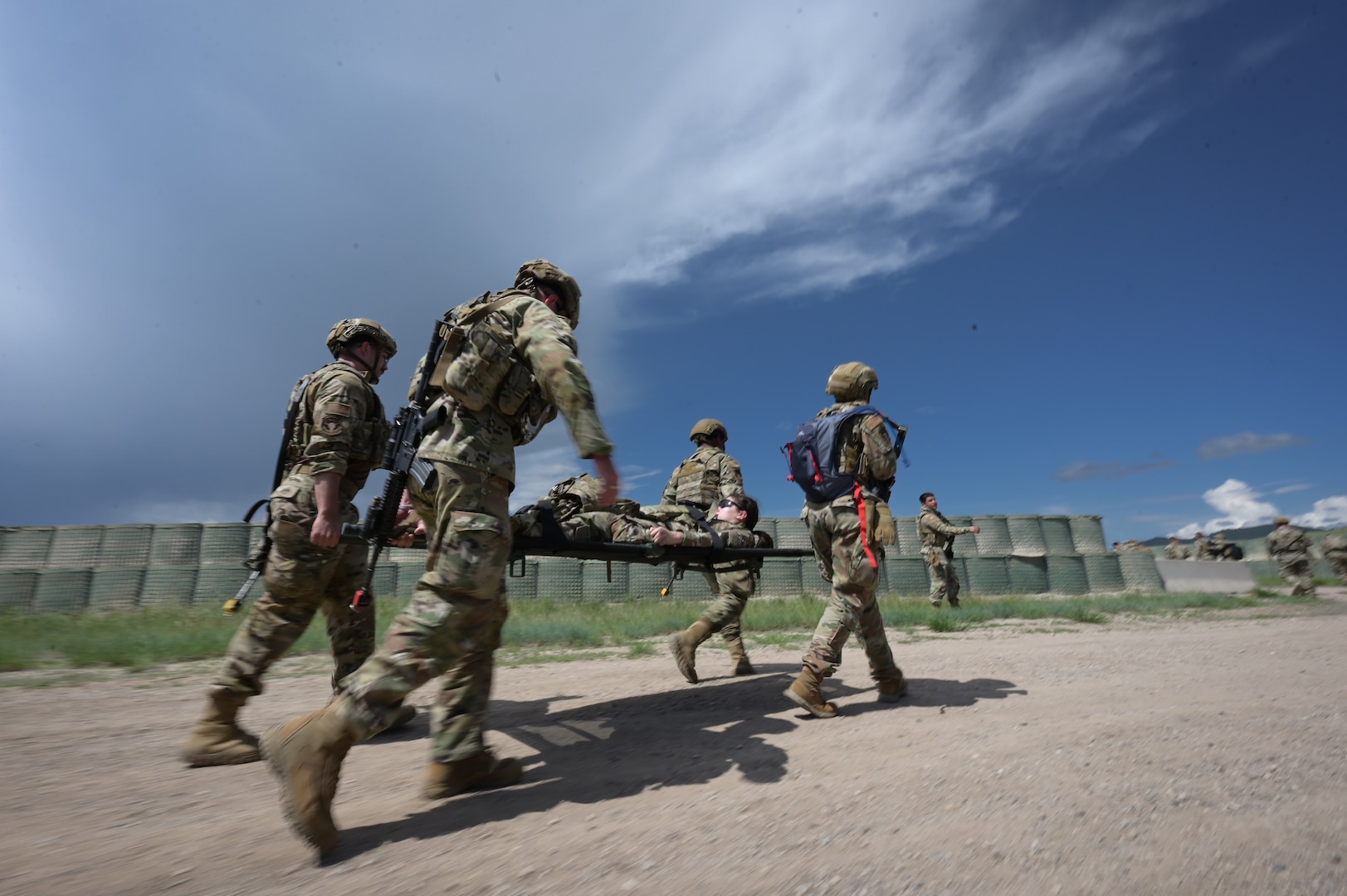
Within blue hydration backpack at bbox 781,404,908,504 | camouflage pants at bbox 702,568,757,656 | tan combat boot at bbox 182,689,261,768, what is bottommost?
tan combat boot at bbox 182,689,261,768

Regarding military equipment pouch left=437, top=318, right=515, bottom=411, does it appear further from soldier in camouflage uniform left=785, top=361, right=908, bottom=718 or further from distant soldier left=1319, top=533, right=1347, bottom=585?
distant soldier left=1319, top=533, right=1347, bottom=585

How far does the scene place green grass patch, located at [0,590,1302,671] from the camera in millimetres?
5906

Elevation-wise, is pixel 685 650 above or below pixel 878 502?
below

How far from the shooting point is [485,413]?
7.87 ft

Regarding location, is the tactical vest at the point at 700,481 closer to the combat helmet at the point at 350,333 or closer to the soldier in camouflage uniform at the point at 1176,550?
the combat helmet at the point at 350,333

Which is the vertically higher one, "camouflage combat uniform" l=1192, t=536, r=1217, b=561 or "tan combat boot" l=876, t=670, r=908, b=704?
"camouflage combat uniform" l=1192, t=536, r=1217, b=561

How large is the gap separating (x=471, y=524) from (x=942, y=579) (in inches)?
443

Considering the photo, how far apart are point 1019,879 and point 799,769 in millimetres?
1040

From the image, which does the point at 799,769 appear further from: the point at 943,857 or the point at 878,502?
the point at 878,502

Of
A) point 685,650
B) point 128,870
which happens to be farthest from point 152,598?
point 128,870

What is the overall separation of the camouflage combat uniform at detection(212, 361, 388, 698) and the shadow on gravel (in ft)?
2.01

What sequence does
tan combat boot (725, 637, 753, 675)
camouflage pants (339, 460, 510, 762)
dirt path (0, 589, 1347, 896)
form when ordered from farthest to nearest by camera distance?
tan combat boot (725, 637, 753, 675) < camouflage pants (339, 460, 510, 762) < dirt path (0, 589, 1347, 896)

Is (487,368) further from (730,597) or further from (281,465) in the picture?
(730,597)

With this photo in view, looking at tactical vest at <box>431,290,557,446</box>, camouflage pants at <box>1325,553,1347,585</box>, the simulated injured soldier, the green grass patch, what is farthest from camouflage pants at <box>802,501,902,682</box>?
camouflage pants at <box>1325,553,1347,585</box>
